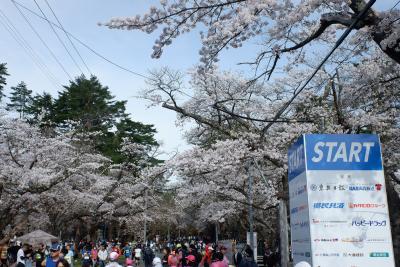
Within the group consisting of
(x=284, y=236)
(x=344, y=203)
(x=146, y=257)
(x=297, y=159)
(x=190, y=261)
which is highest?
(x=297, y=159)

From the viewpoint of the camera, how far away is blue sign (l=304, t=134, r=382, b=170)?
19.5 feet

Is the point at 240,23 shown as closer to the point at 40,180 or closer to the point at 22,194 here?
the point at 40,180

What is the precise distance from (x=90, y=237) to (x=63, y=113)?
46.5 feet

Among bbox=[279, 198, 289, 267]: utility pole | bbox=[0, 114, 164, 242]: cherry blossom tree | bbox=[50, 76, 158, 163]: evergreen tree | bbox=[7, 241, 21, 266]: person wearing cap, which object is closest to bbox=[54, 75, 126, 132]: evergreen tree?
bbox=[50, 76, 158, 163]: evergreen tree

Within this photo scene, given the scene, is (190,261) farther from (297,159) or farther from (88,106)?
(88,106)

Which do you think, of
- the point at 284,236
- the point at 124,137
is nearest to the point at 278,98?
the point at 284,236

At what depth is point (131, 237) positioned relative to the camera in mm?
58594

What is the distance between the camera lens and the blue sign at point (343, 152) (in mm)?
5934

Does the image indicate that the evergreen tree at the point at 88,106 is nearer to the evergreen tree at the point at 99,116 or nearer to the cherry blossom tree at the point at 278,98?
the evergreen tree at the point at 99,116

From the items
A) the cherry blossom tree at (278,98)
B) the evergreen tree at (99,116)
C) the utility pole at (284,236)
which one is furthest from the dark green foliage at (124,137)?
the utility pole at (284,236)

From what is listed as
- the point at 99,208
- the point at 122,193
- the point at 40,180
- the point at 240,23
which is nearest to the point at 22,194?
the point at 40,180

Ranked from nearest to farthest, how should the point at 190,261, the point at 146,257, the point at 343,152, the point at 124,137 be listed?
the point at 343,152, the point at 190,261, the point at 146,257, the point at 124,137

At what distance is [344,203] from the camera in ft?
19.1

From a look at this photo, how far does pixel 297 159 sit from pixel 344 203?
98 centimetres
